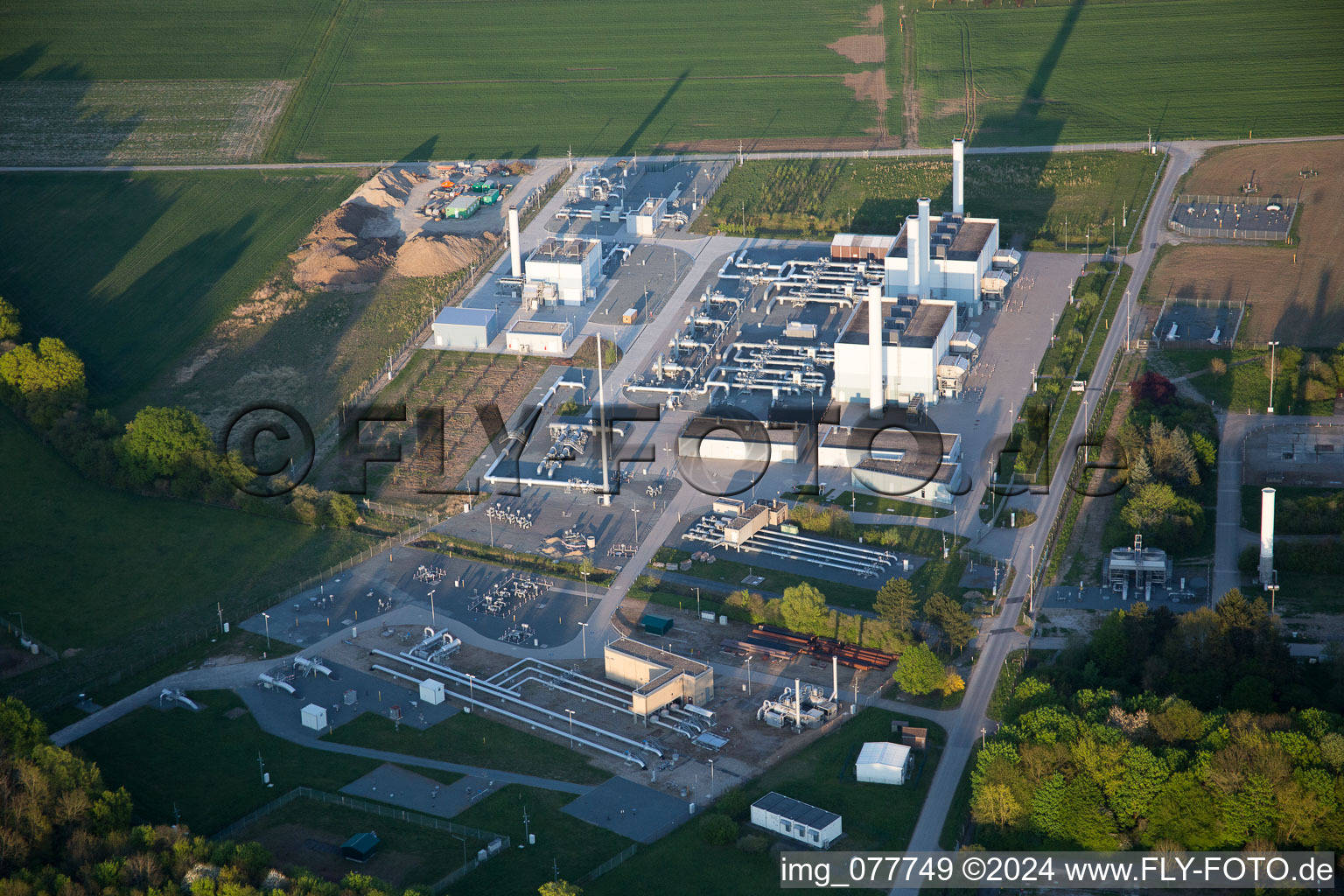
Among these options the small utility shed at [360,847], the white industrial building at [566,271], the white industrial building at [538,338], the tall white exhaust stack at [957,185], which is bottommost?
the small utility shed at [360,847]

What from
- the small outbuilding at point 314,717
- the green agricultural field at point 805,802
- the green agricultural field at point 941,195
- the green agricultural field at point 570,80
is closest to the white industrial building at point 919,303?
the green agricultural field at point 941,195

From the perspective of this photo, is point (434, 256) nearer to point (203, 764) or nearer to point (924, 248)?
point (924, 248)

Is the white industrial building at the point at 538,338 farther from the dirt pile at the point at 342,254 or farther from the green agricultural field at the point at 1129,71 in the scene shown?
the green agricultural field at the point at 1129,71

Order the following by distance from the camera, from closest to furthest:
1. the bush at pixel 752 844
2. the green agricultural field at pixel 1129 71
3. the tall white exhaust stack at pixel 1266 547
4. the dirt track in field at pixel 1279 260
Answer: the bush at pixel 752 844 → the tall white exhaust stack at pixel 1266 547 → the dirt track in field at pixel 1279 260 → the green agricultural field at pixel 1129 71

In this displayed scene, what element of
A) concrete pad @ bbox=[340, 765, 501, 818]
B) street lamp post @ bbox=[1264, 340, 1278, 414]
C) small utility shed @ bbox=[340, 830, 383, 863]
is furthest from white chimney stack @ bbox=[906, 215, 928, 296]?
small utility shed @ bbox=[340, 830, 383, 863]

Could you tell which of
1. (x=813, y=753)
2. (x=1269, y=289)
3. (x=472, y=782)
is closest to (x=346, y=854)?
(x=472, y=782)

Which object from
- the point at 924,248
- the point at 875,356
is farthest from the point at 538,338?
the point at 924,248
